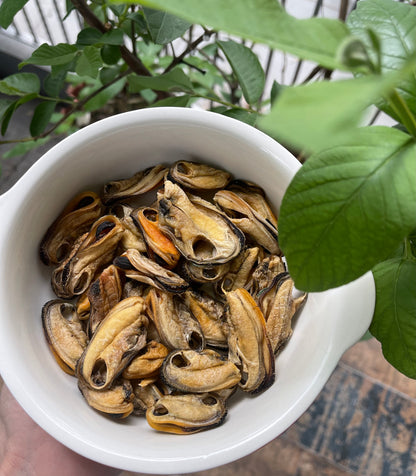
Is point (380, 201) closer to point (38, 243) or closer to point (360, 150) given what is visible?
point (360, 150)

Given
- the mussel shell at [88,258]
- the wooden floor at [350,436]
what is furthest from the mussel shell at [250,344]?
the wooden floor at [350,436]

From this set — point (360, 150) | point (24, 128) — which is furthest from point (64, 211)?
point (24, 128)

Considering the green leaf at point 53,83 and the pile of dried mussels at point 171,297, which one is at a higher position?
the green leaf at point 53,83

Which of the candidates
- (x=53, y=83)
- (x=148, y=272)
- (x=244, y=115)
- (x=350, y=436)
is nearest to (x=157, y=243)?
(x=148, y=272)

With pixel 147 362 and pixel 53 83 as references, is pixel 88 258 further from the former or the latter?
pixel 53 83

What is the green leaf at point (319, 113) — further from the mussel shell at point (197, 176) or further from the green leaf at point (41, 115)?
the green leaf at point (41, 115)
